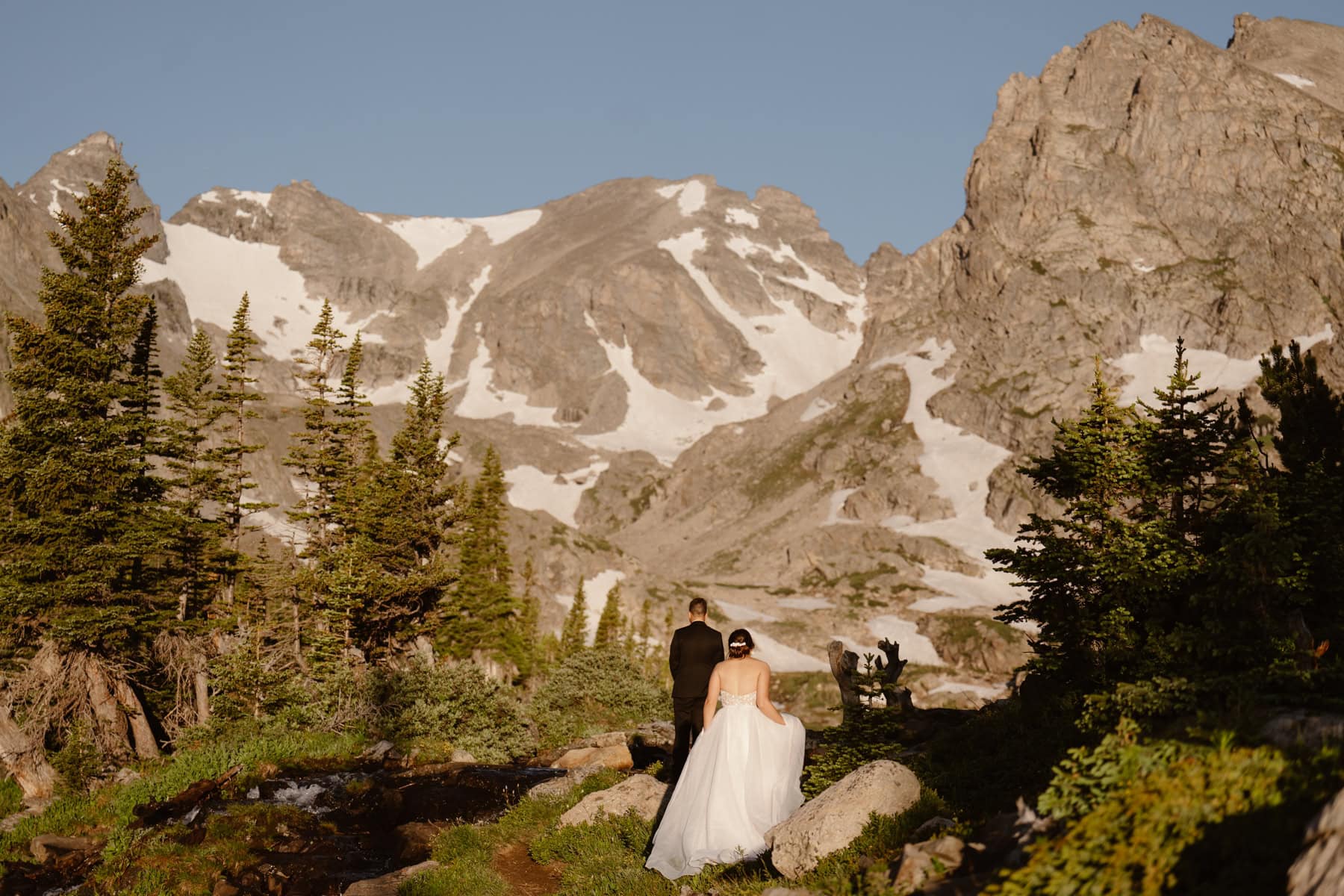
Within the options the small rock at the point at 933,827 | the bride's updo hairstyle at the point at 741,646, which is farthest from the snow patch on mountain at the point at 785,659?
the small rock at the point at 933,827

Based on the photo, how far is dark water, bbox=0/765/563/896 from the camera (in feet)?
50.4

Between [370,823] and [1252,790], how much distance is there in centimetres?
1803

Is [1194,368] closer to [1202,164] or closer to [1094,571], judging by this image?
[1202,164]

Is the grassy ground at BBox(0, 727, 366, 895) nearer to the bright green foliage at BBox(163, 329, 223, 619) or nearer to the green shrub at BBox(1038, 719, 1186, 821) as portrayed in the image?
the bright green foliage at BBox(163, 329, 223, 619)

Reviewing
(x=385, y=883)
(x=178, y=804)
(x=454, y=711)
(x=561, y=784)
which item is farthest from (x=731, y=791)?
(x=454, y=711)

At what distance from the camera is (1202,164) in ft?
656

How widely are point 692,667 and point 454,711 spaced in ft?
59.6

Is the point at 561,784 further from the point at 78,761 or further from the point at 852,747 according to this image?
the point at 78,761

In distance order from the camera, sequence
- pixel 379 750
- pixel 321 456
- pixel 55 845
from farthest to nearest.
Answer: pixel 321 456 → pixel 379 750 → pixel 55 845

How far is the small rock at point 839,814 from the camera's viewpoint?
10281 mm

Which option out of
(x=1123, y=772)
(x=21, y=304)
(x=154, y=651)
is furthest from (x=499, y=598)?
(x=21, y=304)

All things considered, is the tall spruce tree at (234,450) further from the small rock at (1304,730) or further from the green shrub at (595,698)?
the small rock at (1304,730)

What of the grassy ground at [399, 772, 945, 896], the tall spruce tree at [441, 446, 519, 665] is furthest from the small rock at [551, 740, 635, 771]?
the tall spruce tree at [441, 446, 519, 665]

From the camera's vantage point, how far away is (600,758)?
2319 cm
